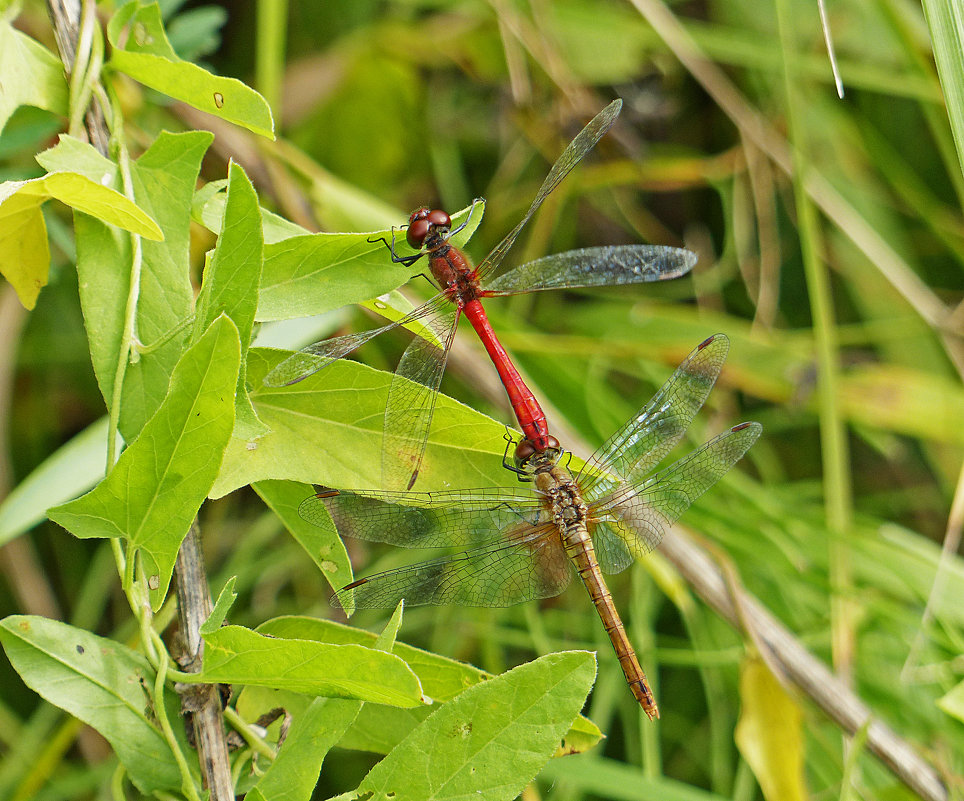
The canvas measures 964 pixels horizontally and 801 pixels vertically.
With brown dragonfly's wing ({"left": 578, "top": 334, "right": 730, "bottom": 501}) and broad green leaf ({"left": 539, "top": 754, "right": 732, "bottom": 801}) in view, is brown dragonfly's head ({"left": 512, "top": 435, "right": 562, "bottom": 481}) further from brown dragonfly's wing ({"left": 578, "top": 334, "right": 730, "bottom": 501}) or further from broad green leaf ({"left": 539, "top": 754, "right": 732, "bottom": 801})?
broad green leaf ({"left": 539, "top": 754, "right": 732, "bottom": 801})

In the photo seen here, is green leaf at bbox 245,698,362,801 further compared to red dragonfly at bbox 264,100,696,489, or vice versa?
red dragonfly at bbox 264,100,696,489

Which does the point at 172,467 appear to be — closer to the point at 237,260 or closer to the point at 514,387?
the point at 237,260

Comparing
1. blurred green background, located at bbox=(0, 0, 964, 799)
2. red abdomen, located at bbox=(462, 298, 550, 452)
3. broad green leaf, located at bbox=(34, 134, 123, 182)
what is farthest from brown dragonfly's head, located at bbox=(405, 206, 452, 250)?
broad green leaf, located at bbox=(34, 134, 123, 182)

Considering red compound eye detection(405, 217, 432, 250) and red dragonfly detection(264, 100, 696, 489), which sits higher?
red compound eye detection(405, 217, 432, 250)

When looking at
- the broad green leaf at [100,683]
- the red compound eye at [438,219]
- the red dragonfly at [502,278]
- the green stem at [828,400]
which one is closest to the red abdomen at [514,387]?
the red dragonfly at [502,278]

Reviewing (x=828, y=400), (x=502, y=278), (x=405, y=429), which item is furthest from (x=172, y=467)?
(x=828, y=400)

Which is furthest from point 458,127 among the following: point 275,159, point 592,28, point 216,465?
point 216,465

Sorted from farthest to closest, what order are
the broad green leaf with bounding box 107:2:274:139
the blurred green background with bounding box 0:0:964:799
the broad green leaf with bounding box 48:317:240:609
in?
the blurred green background with bounding box 0:0:964:799
the broad green leaf with bounding box 107:2:274:139
the broad green leaf with bounding box 48:317:240:609
